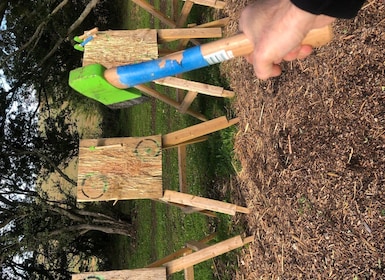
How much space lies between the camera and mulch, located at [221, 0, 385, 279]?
307 centimetres

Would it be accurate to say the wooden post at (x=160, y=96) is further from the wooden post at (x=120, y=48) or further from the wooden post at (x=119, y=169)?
the wooden post at (x=119, y=169)

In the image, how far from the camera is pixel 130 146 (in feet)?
14.8

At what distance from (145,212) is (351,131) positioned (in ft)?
25.2

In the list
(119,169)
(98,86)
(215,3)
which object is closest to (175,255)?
(119,169)

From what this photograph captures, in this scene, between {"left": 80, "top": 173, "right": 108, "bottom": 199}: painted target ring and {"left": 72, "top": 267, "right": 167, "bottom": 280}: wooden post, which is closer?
{"left": 72, "top": 267, "right": 167, "bottom": 280}: wooden post

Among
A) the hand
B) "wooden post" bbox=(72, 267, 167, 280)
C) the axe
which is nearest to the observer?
the hand

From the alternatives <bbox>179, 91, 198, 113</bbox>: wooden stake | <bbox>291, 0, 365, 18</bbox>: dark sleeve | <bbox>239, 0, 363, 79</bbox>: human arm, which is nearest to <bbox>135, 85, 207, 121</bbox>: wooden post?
<bbox>179, 91, 198, 113</bbox>: wooden stake

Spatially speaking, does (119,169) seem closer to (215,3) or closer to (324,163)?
(324,163)

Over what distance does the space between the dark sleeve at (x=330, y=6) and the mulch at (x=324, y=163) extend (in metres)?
1.68

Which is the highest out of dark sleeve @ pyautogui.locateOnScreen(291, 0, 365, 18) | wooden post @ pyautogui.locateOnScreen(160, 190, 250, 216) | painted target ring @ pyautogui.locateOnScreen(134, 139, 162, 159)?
dark sleeve @ pyautogui.locateOnScreen(291, 0, 365, 18)

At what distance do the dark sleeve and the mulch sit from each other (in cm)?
168

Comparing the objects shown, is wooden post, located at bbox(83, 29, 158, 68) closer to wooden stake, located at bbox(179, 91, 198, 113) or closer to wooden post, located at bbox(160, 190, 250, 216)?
wooden stake, located at bbox(179, 91, 198, 113)

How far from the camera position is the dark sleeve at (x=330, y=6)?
149 centimetres

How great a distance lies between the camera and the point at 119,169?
440 centimetres
